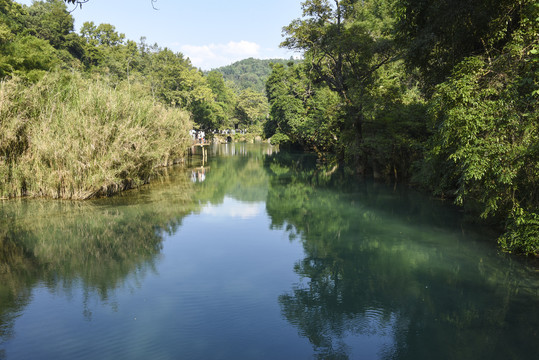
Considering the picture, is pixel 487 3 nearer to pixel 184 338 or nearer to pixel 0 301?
pixel 184 338

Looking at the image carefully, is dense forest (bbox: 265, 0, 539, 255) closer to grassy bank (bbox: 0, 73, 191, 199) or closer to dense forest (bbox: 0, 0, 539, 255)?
dense forest (bbox: 0, 0, 539, 255)

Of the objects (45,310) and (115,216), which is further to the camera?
(115,216)

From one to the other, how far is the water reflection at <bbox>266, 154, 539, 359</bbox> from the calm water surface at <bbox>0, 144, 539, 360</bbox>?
0.04 metres

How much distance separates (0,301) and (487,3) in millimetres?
15230

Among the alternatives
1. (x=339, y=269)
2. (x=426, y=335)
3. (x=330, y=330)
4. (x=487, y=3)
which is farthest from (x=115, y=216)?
(x=487, y=3)

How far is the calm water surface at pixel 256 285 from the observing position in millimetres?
7176

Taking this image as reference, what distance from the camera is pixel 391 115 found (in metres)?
24.9

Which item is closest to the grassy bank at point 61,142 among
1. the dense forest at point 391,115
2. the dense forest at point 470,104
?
the dense forest at point 391,115

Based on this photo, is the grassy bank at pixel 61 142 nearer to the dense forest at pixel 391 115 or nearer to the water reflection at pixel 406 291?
the dense forest at pixel 391 115

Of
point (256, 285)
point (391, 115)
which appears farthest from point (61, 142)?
point (391, 115)

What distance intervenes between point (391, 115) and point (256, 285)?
1835 cm

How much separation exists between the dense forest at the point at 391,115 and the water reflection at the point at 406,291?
1.51 metres

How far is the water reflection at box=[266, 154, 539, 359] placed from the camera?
285 inches

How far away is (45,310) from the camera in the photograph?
838 centimetres
